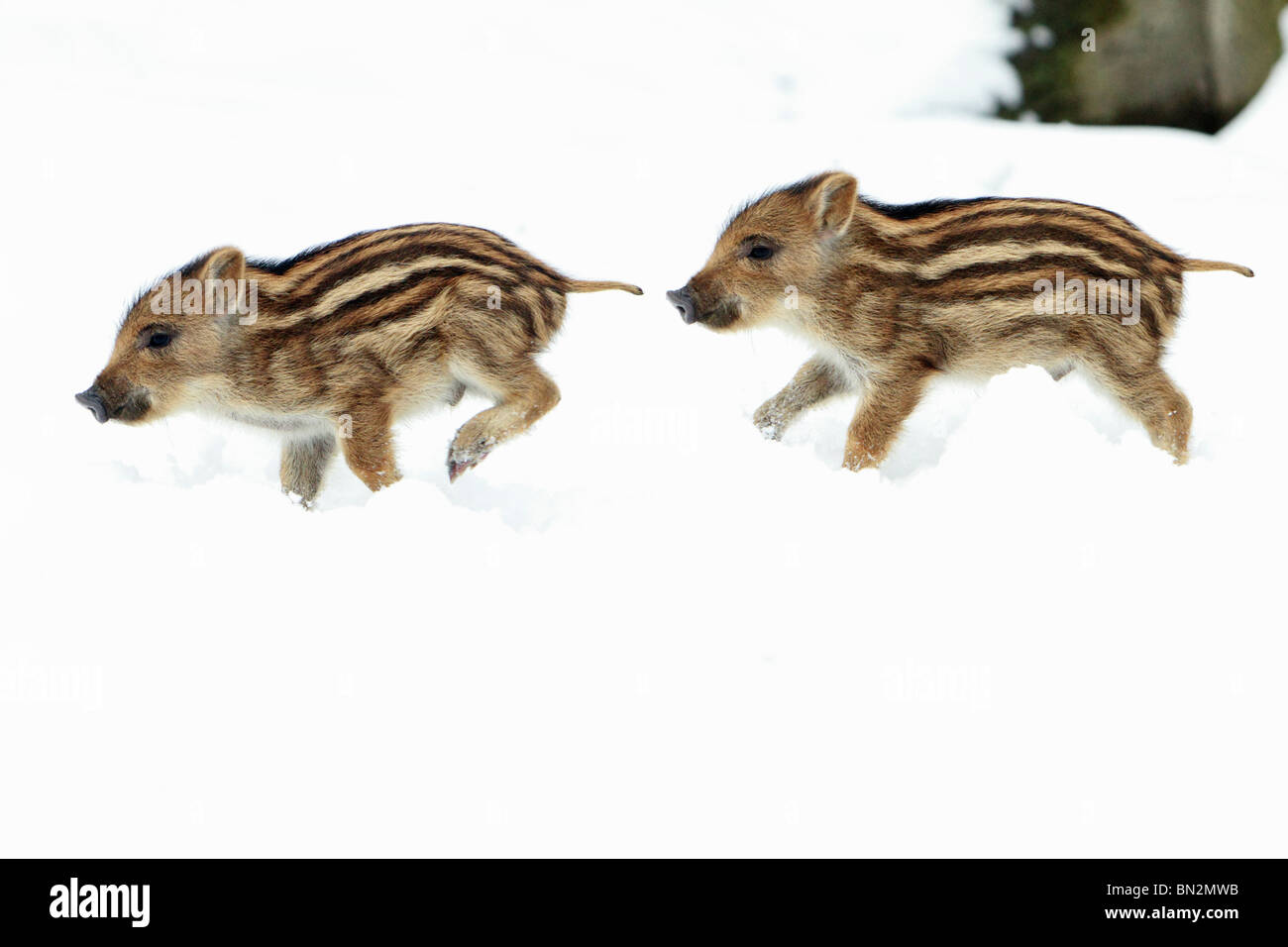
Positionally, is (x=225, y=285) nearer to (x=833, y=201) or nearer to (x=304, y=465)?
(x=304, y=465)

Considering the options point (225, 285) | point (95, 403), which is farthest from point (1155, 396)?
point (95, 403)

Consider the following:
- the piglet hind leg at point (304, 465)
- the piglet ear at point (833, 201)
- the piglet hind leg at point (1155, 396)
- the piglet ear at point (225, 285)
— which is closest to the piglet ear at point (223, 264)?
the piglet ear at point (225, 285)

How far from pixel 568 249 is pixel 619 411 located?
1.68 metres

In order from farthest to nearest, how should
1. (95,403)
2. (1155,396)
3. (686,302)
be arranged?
1. (686,302)
2. (1155,396)
3. (95,403)

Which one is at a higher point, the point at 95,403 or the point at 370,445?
the point at 95,403

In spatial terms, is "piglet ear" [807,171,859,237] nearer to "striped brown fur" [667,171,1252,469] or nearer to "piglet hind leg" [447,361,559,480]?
"striped brown fur" [667,171,1252,469]

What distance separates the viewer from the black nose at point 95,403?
4859 mm

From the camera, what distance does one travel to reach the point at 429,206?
293 inches

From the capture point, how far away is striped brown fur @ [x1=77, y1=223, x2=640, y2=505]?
4941 millimetres

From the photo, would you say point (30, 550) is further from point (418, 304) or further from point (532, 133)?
point (532, 133)

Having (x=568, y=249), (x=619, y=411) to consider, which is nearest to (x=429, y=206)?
(x=568, y=249)

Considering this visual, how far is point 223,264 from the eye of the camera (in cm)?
494

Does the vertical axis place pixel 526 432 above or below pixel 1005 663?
above

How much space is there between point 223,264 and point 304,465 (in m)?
Result: 0.76
